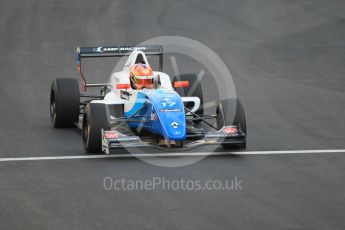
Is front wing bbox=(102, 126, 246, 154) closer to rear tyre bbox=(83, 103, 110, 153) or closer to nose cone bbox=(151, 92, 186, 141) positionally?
rear tyre bbox=(83, 103, 110, 153)

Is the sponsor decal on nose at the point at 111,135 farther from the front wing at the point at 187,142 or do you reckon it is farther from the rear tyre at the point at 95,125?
the rear tyre at the point at 95,125

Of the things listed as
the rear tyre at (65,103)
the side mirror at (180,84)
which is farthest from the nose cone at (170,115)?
the rear tyre at (65,103)

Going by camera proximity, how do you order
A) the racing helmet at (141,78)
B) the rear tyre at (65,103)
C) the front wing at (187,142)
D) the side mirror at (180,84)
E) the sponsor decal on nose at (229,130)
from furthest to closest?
1. the rear tyre at (65,103)
2. the side mirror at (180,84)
3. the racing helmet at (141,78)
4. the sponsor decal on nose at (229,130)
5. the front wing at (187,142)

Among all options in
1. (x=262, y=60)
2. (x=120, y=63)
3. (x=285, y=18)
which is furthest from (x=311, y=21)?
(x=120, y=63)

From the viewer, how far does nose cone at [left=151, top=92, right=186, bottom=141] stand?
1533 cm

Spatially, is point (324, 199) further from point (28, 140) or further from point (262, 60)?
point (262, 60)

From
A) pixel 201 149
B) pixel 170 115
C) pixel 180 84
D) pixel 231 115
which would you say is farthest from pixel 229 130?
pixel 180 84

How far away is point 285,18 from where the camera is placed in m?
33.6

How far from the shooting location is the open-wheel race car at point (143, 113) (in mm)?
15539

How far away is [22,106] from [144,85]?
461 centimetres

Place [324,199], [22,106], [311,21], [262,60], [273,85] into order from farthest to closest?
[311,21] → [262,60] → [273,85] → [22,106] → [324,199]

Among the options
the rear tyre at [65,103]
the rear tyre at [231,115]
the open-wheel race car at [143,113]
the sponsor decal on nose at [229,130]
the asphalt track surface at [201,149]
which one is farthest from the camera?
the rear tyre at [65,103]

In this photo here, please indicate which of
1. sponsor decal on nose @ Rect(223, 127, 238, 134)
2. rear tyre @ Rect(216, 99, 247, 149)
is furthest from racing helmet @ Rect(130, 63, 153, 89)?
sponsor decal on nose @ Rect(223, 127, 238, 134)

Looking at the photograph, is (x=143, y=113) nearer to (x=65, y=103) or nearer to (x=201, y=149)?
(x=201, y=149)
